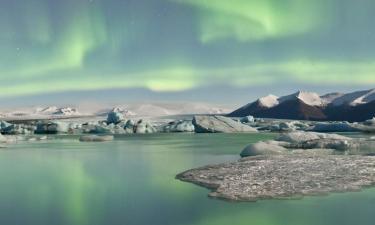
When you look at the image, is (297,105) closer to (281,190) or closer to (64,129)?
(64,129)

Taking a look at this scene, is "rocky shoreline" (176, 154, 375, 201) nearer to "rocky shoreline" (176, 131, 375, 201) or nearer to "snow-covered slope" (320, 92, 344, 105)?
"rocky shoreline" (176, 131, 375, 201)

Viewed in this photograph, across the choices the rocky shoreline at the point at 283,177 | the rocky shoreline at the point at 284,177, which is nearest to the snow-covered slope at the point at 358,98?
the rocky shoreline at the point at 283,177

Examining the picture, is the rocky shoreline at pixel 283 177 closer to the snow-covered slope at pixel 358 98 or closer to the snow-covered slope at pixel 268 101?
the snow-covered slope at pixel 358 98

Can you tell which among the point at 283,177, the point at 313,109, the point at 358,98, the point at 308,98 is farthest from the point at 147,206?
the point at 308,98

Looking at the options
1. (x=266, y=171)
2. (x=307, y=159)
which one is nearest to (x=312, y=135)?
(x=307, y=159)

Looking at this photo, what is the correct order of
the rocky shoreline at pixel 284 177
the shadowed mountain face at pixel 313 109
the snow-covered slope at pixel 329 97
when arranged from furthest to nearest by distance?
the snow-covered slope at pixel 329 97 < the shadowed mountain face at pixel 313 109 < the rocky shoreline at pixel 284 177

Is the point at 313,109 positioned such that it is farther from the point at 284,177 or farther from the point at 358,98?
the point at 284,177

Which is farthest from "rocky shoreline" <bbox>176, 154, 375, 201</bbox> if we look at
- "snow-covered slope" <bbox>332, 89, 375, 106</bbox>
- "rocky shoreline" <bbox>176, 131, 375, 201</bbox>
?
"snow-covered slope" <bbox>332, 89, 375, 106</bbox>
